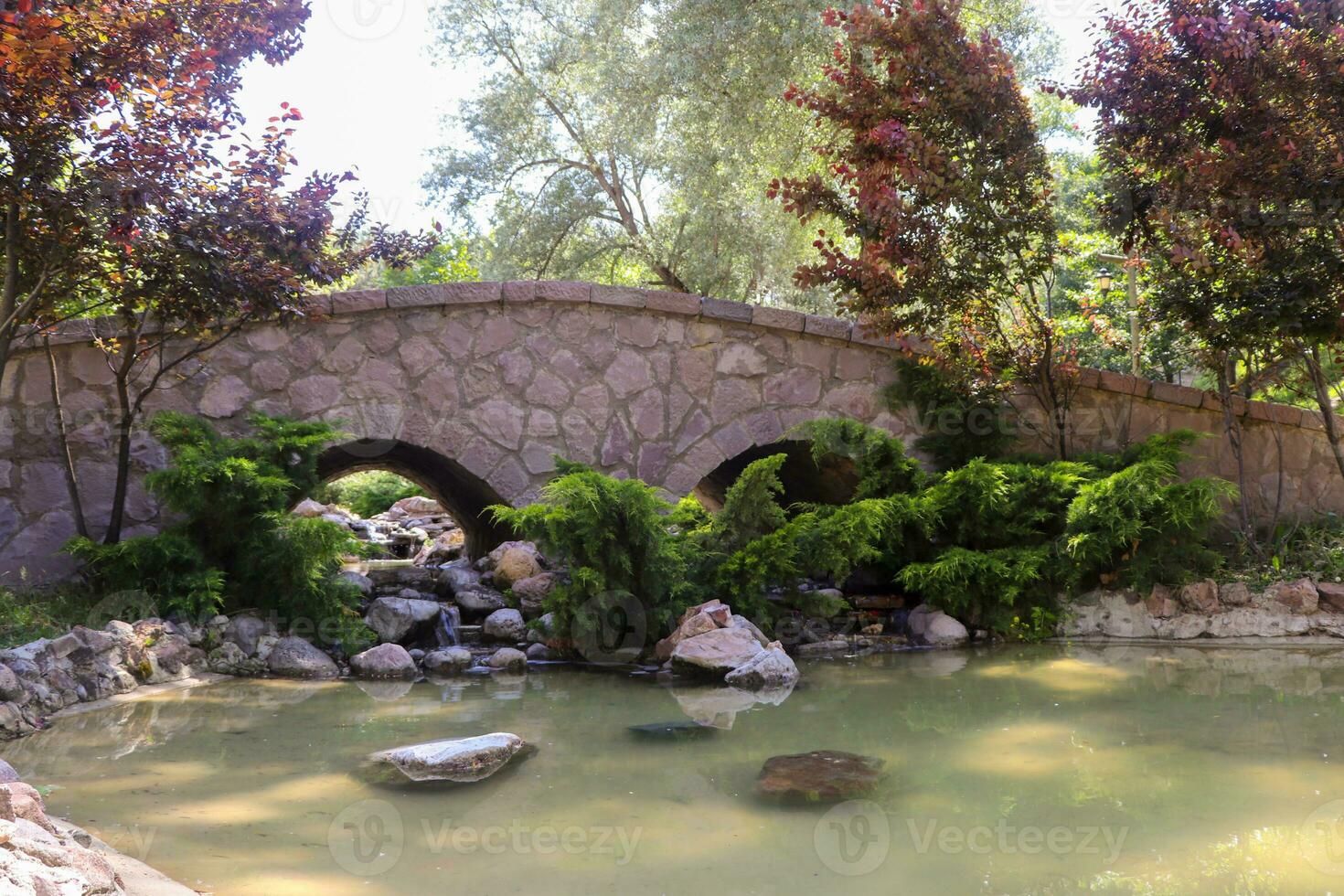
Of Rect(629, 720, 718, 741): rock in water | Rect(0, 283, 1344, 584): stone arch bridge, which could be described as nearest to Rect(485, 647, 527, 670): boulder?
Rect(629, 720, 718, 741): rock in water

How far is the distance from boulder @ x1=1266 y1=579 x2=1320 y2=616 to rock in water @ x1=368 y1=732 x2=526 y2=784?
5.46 m

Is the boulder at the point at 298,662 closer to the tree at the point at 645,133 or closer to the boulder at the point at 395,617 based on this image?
the boulder at the point at 395,617

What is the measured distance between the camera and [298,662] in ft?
18.8

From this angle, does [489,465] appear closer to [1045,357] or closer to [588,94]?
[1045,357]

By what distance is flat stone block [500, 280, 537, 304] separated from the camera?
7.86 metres

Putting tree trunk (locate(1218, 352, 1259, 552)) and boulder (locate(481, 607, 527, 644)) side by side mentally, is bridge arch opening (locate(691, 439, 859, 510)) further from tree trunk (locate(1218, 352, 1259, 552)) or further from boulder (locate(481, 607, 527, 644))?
tree trunk (locate(1218, 352, 1259, 552))

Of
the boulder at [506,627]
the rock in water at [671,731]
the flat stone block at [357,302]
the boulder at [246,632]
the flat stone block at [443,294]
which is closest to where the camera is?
the rock in water at [671,731]

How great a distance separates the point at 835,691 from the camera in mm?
5141

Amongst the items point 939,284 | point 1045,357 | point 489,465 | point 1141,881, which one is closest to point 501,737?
point 1141,881

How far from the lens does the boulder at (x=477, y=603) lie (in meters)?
6.89

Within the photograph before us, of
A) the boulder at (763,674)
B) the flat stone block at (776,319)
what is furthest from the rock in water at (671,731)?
the flat stone block at (776,319)

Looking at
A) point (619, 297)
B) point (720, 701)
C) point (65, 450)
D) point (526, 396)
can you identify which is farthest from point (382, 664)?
point (619, 297)

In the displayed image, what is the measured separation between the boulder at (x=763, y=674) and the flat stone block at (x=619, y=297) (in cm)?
347

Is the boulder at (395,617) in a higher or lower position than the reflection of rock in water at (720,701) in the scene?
higher
